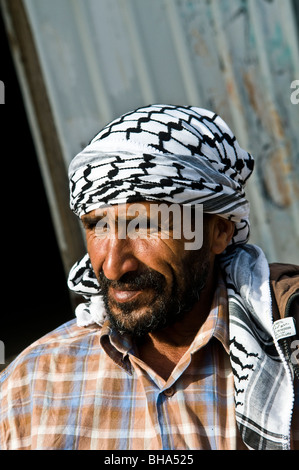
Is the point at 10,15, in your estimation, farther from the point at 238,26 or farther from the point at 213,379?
the point at 213,379

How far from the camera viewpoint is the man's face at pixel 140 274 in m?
1.80

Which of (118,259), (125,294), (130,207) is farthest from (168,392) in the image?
(130,207)

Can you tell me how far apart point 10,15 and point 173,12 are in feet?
2.82

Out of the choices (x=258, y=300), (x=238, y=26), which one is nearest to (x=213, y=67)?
(x=238, y=26)

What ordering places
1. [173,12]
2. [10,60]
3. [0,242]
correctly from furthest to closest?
[0,242], [10,60], [173,12]

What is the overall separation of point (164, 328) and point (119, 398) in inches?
10.4

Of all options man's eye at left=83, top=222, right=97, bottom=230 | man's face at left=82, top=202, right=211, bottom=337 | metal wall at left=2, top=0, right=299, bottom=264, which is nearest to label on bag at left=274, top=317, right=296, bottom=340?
man's face at left=82, top=202, right=211, bottom=337

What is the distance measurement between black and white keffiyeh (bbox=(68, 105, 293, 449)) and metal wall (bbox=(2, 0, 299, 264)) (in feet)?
3.72

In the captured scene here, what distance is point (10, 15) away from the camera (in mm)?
2930

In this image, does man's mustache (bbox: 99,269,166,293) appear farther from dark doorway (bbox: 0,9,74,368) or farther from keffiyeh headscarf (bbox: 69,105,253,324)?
dark doorway (bbox: 0,9,74,368)

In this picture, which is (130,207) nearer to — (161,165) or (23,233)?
(161,165)

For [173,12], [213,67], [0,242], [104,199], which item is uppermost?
[173,12]

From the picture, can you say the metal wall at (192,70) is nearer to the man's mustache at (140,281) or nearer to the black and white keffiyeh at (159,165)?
the black and white keffiyeh at (159,165)

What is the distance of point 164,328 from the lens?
190 cm
